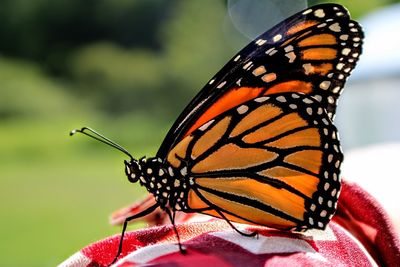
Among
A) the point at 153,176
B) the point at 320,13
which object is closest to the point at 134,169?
the point at 153,176

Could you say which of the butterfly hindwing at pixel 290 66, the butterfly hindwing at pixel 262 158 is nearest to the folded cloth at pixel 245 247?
the butterfly hindwing at pixel 262 158

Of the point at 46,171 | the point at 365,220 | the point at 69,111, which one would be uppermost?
the point at 69,111

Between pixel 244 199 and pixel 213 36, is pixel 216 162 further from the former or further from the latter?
pixel 213 36

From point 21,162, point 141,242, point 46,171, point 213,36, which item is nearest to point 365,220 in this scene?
point 141,242

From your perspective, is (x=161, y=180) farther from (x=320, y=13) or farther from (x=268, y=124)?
(x=320, y=13)

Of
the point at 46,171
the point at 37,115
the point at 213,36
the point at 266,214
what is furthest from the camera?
the point at 213,36

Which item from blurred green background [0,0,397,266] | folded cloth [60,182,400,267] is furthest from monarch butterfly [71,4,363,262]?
blurred green background [0,0,397,266]
